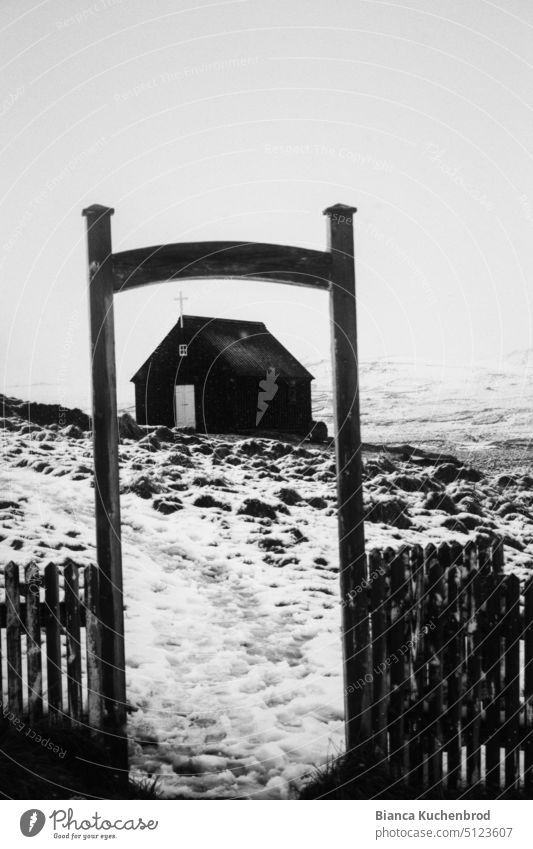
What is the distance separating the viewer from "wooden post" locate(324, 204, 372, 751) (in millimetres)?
3713

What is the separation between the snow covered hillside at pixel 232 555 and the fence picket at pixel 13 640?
2.50 feet

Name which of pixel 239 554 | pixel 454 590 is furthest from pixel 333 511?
pixel 454 590

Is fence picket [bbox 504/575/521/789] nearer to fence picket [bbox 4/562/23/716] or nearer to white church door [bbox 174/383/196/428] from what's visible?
fence picket [bbox 4/562/23/716]

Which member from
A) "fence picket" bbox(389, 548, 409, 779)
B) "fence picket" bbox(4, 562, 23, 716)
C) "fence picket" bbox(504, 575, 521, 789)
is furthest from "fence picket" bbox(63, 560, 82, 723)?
"fence picket" bbox(504, 575, 521, 789)

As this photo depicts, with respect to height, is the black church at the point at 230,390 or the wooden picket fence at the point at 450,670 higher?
the black church at the point at 230,390

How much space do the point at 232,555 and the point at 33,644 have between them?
3618 mm

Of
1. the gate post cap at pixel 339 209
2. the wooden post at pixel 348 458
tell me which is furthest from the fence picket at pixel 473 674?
the gate post cap at pixel 339 209

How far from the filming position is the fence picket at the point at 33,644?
143 inches

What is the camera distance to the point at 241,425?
1232 cm

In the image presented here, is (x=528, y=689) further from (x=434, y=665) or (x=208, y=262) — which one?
(x=208, y=262)

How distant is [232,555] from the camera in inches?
281

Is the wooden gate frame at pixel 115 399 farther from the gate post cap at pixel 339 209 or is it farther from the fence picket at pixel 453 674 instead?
the fence picket at pixel 453 674

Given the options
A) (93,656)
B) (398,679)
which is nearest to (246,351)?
(93,656)
